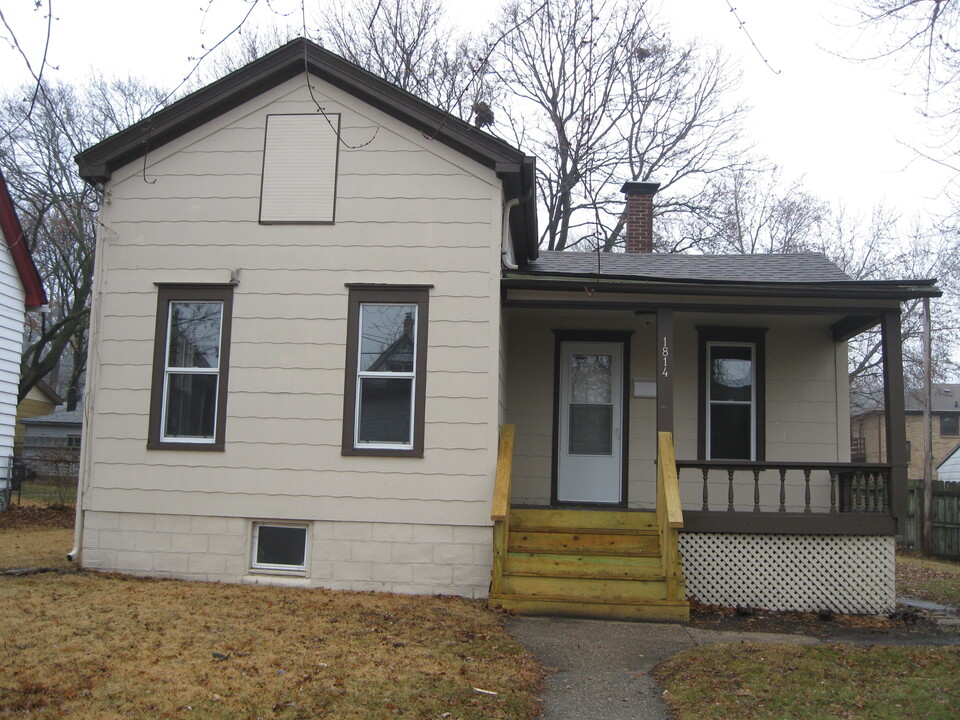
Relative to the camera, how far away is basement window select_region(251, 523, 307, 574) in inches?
369

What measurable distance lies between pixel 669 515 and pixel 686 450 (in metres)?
3.04

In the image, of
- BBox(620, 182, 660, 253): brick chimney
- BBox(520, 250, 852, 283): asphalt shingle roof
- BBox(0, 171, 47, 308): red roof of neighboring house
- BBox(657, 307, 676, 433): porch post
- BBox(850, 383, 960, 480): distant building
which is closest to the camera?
BBox(657, 307, 676, 433): porch post

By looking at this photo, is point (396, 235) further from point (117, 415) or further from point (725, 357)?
point (725, 357)

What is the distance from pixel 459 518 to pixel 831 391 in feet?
18.7

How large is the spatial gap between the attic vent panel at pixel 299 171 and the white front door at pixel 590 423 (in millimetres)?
3915

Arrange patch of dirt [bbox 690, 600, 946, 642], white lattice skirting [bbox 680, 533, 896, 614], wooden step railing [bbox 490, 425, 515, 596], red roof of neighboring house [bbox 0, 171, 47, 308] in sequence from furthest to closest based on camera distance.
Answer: red roof of neighboring house [bbox 0, 171, 47, 308] < white lattice skirting [bbox 680, 533, 896, 614] < wooden step railing [bbox 490, 425, 515, 596] < patch of dirt [bbox 690, 600, 946, 642]

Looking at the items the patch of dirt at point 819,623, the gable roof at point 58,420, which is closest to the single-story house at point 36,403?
the gable roof at point 58,420

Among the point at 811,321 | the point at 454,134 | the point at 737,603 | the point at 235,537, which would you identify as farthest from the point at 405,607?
the point at 811,321

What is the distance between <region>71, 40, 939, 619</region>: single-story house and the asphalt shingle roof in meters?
0.33

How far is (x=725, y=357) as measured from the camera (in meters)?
11.8

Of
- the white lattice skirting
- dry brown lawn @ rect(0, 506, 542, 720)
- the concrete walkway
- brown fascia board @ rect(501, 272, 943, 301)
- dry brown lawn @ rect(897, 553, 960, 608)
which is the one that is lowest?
dry brown lawn @ rect(897, 553, 960, 608)

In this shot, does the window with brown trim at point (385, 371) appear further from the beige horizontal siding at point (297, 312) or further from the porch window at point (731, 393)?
the porch window at point (731, 393)

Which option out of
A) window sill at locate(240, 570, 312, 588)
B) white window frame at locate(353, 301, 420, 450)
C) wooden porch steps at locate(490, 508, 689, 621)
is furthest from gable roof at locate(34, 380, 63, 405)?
wooden porch steps at locate(490, 508, 689, 621)

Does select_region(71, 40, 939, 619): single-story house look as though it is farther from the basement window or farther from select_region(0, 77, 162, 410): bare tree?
select_region(0, 77, 162, 410): bare tree
